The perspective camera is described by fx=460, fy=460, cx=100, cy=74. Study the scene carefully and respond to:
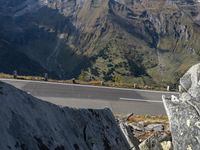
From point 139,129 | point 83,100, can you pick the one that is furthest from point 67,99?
point 139,129

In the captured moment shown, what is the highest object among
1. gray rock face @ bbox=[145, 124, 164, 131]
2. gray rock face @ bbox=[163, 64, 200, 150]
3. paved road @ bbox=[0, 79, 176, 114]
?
gray rock face @ bbox=[163, 64, 200, 150]

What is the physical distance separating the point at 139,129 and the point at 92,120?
50.8 ft

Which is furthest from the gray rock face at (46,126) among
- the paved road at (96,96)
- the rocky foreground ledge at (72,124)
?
the paved road at (96,96)

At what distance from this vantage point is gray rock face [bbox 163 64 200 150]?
9.05 m

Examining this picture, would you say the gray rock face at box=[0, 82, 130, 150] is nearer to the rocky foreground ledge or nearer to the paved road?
the rocky foreground ledge

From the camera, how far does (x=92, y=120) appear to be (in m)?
8.02

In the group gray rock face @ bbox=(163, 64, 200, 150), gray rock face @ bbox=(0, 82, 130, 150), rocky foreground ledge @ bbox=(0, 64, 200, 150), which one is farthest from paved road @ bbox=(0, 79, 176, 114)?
gray rock face @ bbox=(0, 82, 130, 150)

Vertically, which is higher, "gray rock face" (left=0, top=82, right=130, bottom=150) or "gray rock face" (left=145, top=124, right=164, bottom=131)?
"gray rock face" (left=0, top=82, right=130, bottom=150)

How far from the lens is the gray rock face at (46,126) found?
544 centimetres

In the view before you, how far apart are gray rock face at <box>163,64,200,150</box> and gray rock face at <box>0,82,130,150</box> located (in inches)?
53.8

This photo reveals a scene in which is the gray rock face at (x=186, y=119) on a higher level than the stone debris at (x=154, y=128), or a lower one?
higher

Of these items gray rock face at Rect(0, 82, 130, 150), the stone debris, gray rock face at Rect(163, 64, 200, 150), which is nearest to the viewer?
gray rock face at Rect(0, 82, 130, 150)

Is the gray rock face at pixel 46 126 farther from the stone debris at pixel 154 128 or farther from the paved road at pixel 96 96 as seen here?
the paved road at pixel 96 96

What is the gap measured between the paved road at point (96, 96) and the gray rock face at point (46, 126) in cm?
2737
